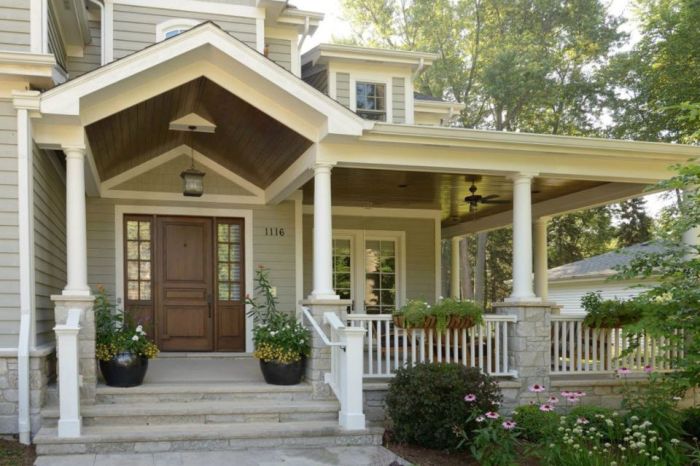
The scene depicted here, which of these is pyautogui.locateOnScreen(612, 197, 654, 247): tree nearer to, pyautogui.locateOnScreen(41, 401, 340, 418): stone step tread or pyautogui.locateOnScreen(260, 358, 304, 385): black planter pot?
pyautogui.locateOnScreen(260, 358, 304, 385): black planter pot

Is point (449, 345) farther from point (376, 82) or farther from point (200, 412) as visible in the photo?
point (376, 82)

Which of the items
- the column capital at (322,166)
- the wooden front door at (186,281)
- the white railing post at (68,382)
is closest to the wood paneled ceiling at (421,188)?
the column capital at (322,166)

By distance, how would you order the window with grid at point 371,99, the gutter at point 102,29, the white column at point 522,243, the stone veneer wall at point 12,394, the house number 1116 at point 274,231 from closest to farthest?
the stone veneer wall at point 12,394 < the white column at point 522,243 < the gutter at point 102,29 < the house number 1116 at point 274,231 < the window with grid at point 371,99

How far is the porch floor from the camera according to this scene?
255 inches

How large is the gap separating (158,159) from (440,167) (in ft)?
12.4

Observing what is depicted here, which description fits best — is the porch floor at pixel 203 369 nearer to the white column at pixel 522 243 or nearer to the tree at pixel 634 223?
the white column at pixel 522 243

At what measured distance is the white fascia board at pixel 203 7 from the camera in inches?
323

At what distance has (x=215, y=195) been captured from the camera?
8469mm

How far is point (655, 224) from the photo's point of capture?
2278 centimetres

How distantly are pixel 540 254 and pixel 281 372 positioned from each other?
19.2 ft

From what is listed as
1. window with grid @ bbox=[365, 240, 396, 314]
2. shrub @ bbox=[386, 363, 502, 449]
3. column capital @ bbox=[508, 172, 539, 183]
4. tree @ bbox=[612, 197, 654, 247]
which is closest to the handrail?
shrub @ bbox=[386, 363, 502, 449]

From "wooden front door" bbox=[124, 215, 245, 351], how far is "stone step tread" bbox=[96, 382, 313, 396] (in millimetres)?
2102

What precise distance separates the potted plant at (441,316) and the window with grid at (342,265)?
3.98 meters

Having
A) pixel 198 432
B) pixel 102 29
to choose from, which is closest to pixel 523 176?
pixel 198 432
